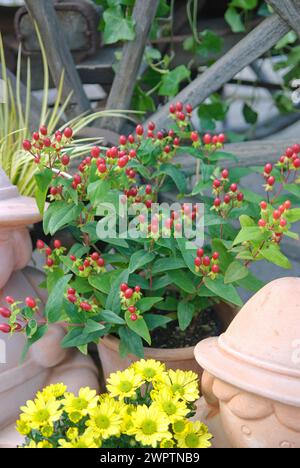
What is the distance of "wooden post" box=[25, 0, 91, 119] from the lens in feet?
5.39

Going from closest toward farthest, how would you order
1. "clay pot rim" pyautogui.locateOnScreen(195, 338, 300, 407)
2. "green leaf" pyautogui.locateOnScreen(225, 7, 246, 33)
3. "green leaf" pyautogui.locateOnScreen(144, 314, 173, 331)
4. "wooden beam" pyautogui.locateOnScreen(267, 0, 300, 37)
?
"clay pot rim" pyautogui.locateOnScreen(195, 338, 300, 407)
"green leaf" pyautogui.locateOnScreen(144, 314, 173, 331)
"wooden beam" pyautogui.locateOnScreen(267, 0, 300, 37)
"green leaf" pyautogui.locateOnScreen(225, 7, 246, 33)

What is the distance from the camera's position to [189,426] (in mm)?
935

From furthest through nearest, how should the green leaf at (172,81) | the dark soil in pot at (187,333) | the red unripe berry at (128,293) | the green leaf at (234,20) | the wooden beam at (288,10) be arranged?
the green leaf at (234,20) < the green leaf at (172,81) < the wooden beam at (288,10) < the dark soil in pot at (187,333) < the red unripe berry at (128,293)

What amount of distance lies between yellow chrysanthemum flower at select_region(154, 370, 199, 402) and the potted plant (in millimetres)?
105

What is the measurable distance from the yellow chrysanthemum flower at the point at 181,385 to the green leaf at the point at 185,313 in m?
0.21

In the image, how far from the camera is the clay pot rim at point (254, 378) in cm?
84

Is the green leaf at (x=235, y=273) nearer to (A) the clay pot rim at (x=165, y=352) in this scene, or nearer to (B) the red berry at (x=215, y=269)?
(B) the red berry at (x=215, y=269)

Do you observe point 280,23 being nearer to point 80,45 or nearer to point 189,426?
point 80,45

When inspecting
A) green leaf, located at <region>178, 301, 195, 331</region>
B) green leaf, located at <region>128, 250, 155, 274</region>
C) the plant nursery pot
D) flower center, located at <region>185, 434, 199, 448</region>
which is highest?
green leaf, located at <region>128, 250, 155, 274</region>

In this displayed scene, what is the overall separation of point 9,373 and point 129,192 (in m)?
0.50

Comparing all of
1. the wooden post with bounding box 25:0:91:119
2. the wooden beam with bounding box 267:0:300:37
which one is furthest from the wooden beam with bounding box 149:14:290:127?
the wooden post with bounding box 25:0:91:119

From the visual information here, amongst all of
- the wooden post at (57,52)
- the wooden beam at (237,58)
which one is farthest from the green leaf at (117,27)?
the wooden beam at (237,58)

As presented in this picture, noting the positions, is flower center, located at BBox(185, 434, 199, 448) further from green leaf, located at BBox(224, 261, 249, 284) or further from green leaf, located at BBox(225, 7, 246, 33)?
green leaf, located at BBox(225, 7, 246, 33)
